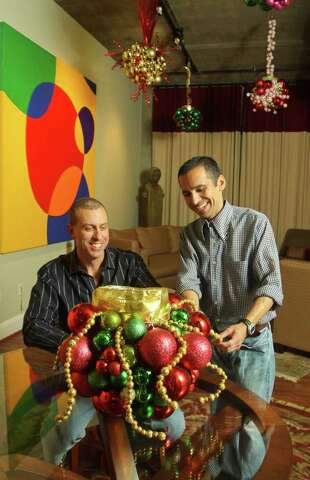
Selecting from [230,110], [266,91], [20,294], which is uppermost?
[230,110]

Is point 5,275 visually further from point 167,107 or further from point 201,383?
point 167,107

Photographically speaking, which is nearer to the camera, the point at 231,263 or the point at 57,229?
the point at 231,263

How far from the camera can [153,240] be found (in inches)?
223

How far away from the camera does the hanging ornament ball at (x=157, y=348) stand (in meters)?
0.92

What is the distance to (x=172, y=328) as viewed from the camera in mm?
981

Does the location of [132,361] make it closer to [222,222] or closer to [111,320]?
[111,320]

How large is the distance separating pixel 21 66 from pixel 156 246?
2.75 metres

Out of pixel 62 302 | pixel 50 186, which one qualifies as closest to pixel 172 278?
pixel 50 186

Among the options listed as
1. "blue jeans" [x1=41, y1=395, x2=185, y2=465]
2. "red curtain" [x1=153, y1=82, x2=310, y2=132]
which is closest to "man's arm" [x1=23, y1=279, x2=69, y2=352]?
"blue jeans" [x1=41, y1=395, x2=185, y2=465]

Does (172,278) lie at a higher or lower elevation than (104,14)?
lower

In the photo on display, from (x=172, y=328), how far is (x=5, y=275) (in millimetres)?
2889

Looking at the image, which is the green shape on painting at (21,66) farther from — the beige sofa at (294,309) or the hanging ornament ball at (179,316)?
the hanging ornament ball at (179,316)

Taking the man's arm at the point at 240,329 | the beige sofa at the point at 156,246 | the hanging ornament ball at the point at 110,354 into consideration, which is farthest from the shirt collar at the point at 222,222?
the beige sofa at the point at 156,246

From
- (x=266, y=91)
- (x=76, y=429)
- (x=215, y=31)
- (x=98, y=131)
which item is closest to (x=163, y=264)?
(x=98, y=131)
